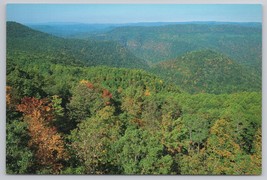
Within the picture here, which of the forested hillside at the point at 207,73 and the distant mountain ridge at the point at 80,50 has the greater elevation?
the distant mountain ridge at the point at 80,50

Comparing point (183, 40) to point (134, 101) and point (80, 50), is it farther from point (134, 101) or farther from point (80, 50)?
point (80, 50)

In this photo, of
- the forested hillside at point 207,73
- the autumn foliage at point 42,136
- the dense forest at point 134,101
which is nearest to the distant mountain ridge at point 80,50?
the dense forest at point 134,101

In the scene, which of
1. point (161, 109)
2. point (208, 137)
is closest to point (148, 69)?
point (161, 109)

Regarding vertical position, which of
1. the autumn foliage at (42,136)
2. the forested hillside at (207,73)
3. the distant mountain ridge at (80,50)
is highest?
the distant mountain ridge at (80,50)

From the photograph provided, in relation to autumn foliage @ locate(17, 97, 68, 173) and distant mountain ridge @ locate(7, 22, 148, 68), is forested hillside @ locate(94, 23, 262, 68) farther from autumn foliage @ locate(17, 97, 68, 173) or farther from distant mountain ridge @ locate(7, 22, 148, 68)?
autumn foliage @ locate(17, 97, 68, 173)

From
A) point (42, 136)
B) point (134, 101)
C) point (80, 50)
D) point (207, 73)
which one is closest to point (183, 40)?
point (207, 73)

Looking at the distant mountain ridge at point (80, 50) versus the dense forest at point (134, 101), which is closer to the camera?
the dense forest at point (134, 101)

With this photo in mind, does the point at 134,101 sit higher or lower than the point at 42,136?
higher

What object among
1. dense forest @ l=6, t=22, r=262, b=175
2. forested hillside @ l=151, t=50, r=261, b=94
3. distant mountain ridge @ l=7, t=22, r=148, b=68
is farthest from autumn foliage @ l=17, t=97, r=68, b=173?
forested hillside @ l=151, t=50, r=261, b=94

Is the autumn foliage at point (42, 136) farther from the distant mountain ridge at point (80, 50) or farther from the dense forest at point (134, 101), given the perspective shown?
the distant mountain ridge at point (80, 50)
